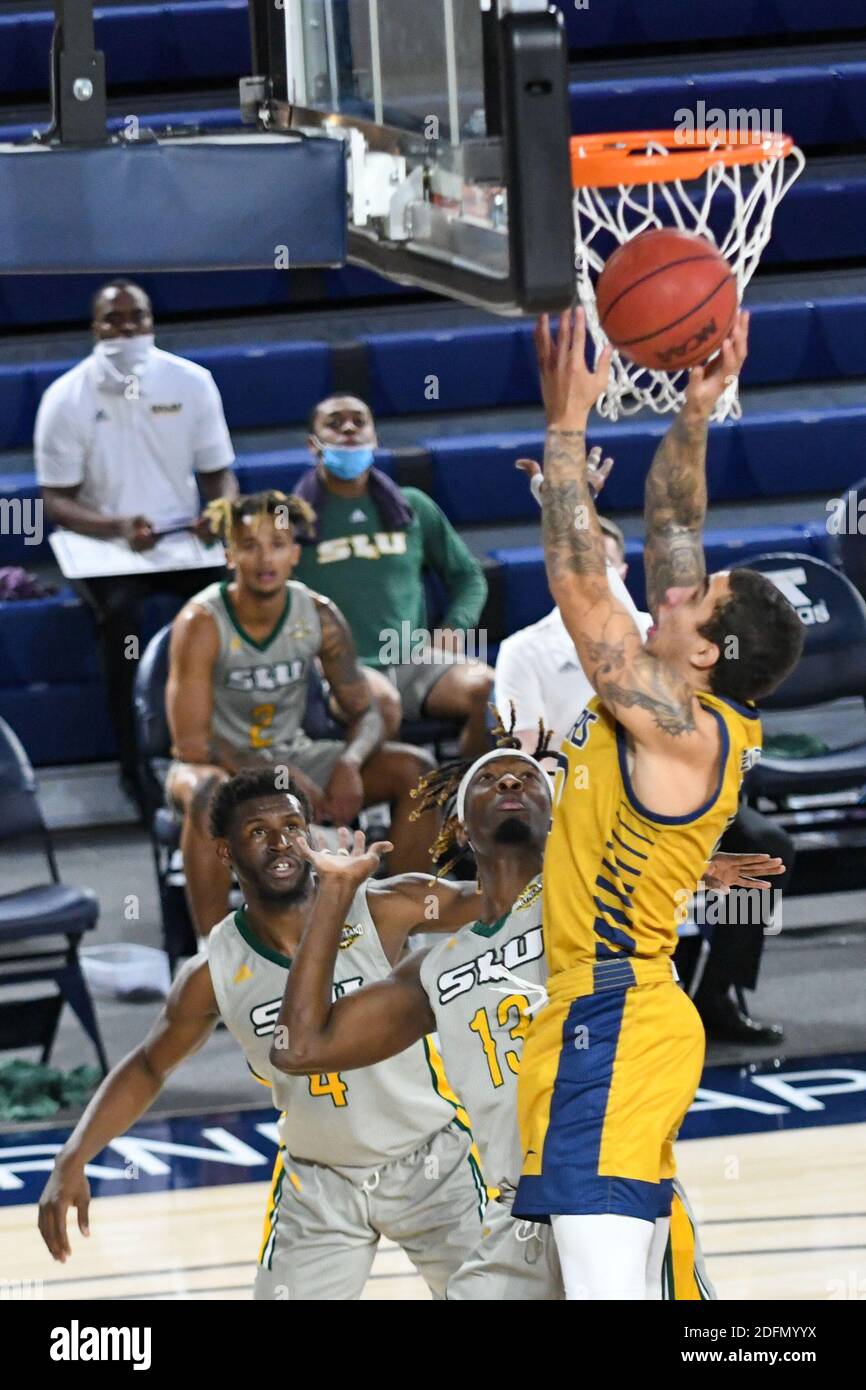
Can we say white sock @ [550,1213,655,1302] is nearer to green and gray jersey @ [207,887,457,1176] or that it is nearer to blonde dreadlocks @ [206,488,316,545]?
green and gray jersey @ [207,887,457,1176]

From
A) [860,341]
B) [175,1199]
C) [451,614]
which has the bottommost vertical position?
[175,1199]

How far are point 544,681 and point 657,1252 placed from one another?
2.85 metres

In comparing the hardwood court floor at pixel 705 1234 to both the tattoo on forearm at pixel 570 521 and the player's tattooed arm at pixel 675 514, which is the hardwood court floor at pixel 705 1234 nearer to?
the player's tattooed arm at pixel 675 514

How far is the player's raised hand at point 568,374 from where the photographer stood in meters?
3.28

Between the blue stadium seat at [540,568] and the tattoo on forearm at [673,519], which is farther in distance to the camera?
the blue stadium seat at [540,568]

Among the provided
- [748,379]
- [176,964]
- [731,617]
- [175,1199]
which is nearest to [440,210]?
[731,617]

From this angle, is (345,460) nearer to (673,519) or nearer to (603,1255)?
(673,519)

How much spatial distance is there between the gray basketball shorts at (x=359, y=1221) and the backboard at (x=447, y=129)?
1.60m

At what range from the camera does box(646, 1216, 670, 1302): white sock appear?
342 centimetres
